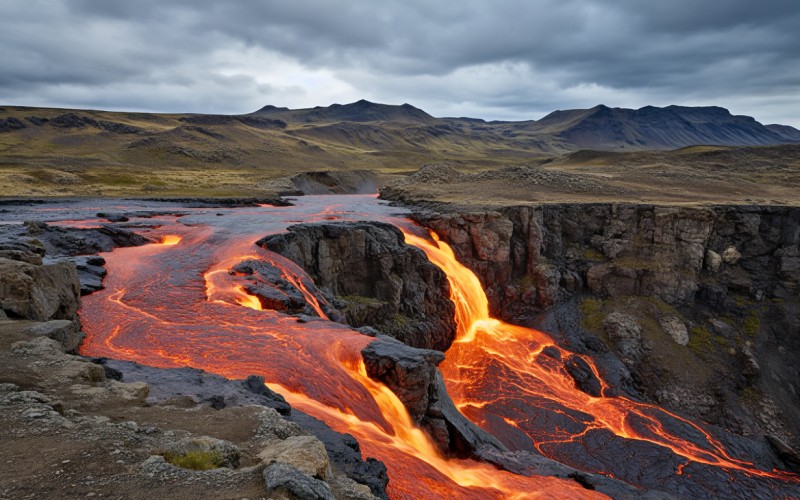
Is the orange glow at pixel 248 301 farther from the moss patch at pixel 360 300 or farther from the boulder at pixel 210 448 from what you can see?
the boulder at pixel 210 448

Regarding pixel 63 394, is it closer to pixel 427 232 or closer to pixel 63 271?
pixel 63 271

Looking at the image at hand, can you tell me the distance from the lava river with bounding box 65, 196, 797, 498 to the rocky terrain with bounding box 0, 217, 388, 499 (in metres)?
2.80

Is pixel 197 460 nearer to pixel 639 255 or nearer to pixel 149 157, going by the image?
pixel 639 255

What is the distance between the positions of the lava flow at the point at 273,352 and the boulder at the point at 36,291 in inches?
73.1

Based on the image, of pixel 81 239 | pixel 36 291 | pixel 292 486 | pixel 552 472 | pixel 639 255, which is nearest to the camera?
pixel 292 486

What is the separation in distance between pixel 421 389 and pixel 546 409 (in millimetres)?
15057

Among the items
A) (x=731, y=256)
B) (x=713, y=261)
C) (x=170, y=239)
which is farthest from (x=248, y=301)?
(x=731, y=256)

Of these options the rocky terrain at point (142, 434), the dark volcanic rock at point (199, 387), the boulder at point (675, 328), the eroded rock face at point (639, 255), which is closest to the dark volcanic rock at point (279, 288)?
the dark volcanic rock at point (199, 387)

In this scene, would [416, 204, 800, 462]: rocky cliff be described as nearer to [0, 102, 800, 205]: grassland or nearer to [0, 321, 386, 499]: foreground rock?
[0, 102, 800, 205]: grassland

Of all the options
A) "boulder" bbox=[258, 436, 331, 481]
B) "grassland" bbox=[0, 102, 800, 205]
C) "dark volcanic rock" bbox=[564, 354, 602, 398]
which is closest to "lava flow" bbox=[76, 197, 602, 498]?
"boulder" bbox=[258, 436, 331, 481]

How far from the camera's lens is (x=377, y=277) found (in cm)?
3494

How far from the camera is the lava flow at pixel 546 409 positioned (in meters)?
24.8

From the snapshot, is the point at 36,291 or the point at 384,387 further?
the point at 384,387

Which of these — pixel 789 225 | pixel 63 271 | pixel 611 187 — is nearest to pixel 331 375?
pixel 63 271
